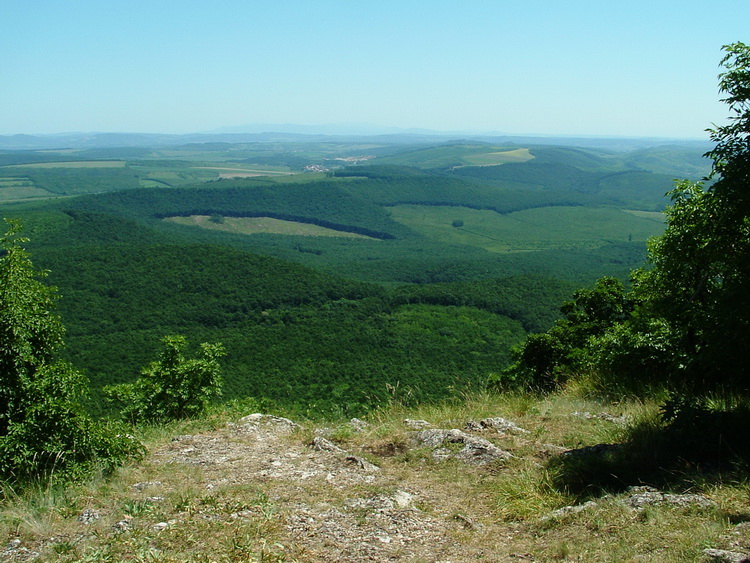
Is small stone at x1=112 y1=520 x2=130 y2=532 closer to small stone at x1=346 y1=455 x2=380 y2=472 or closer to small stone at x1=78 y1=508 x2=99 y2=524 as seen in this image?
small stone at x1=78 y1=508 x2=99 y2=524

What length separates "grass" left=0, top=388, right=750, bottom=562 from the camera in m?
6.12

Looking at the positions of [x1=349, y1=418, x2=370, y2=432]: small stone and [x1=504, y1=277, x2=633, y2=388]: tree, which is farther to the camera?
[x1=504, y1=277, x2=633, y2=388]: tree

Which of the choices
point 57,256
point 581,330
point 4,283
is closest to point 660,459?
point 4,283

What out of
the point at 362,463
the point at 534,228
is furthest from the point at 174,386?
the point at 534,228

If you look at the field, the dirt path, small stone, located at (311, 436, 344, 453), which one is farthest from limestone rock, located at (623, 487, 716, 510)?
the field

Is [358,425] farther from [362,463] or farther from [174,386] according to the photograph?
[174,386]

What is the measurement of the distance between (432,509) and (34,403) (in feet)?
19.1

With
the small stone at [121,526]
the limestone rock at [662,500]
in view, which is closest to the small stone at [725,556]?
the limestone rock at [662,500]

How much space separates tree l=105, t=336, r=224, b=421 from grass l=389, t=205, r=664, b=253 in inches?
5309

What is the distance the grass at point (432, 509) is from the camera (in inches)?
241

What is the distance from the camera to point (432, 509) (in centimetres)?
747

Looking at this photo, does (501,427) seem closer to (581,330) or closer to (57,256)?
(581,330)

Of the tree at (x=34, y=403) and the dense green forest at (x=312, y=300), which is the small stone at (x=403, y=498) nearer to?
the dense green forest at (x=312, y=300)

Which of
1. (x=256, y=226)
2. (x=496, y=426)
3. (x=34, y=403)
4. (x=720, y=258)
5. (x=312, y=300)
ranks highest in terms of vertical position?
(x=720, y=258)
